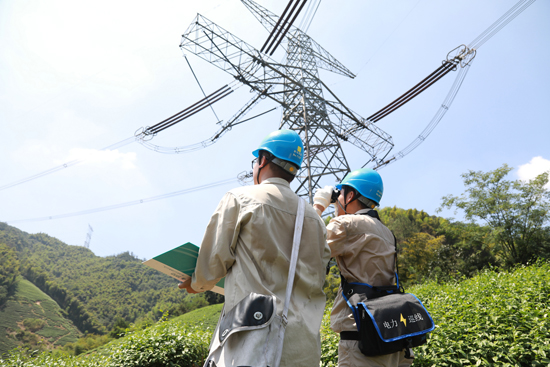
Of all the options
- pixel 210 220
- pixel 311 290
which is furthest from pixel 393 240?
pixel 210 220

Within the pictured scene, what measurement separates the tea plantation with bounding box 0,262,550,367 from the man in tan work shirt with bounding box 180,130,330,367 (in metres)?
2.56

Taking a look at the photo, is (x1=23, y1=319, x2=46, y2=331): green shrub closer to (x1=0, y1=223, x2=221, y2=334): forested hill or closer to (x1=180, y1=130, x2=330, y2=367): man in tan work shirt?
(x1=0, y1=223, x2=221, y2=334): forested hill

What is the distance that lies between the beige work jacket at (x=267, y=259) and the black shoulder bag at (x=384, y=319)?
490mm

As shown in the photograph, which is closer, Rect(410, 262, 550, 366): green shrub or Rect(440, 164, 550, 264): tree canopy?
Rect(410, 262, 550, 366): green shrub

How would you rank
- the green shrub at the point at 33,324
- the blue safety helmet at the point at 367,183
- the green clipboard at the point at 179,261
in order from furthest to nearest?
the green shrub at the point at 33,324
the blue safety helmet at the point at 367,183
the green clipboard at the point at 179,261

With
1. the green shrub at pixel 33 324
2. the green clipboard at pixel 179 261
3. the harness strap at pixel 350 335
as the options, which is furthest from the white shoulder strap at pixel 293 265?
the green shrub at pixel 33 324

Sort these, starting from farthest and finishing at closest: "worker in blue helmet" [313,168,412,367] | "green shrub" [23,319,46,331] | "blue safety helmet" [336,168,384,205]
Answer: "green shrub" [23,319,46,331], "blue safety helmet" [336,168,384,205], "worker in blue helmet" [313,168,412,367]

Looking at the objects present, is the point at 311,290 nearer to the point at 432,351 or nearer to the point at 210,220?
the point at 210,220

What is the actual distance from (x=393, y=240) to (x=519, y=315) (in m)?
2.78

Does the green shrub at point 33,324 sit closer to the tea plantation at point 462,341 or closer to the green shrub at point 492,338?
the tea plantation at point 462,341

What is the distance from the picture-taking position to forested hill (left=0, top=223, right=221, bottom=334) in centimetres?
4616

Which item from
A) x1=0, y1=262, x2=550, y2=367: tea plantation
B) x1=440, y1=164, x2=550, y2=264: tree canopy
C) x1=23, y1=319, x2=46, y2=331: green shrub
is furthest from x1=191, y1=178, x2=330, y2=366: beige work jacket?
x1=23, y1=319, x2=46, y2=331: green shrub

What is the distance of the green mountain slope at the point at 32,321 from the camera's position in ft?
123

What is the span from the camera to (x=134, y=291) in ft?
170
